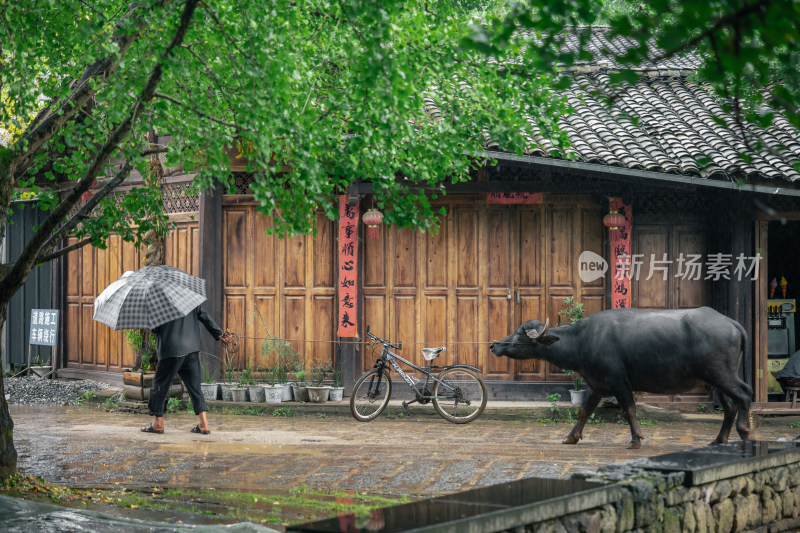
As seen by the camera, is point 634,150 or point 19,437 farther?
point 634,150

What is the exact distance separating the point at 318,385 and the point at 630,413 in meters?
5.42

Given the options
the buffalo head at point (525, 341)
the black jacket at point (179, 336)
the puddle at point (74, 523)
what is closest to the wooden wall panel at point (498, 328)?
the buffalo head at point (525, 341)

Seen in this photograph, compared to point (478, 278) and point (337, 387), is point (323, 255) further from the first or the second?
point (478, 278)

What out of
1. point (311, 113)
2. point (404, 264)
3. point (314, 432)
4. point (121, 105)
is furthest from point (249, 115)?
point (404, 264)

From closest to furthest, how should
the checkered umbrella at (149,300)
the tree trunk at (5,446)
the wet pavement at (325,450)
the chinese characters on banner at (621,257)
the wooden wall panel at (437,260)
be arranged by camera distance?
1. the tree trunk at (5,446)
2. the wet pavement at (325,450)
3. the checkered umbrella at (149,300)
4. the chinese characters on banner at (621,257)
5. the wooden wall panel at (437,260)

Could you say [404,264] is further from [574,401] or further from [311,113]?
[311,113]

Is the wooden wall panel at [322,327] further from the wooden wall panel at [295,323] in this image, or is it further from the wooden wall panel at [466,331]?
the wooden wall panel at [466,331]

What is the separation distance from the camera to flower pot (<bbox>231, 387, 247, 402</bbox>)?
1382 centimetres

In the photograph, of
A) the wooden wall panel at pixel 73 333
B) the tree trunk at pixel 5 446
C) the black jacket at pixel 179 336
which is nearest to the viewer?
the tree trunk at pixel 5 446

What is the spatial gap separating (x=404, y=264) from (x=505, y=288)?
165 cm

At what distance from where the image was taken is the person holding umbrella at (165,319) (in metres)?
10.9

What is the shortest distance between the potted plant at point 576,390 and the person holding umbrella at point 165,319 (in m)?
5.35

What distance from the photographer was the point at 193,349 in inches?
437

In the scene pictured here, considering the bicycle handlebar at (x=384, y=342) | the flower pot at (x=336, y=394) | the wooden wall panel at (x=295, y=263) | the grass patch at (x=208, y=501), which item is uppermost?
the wooden wall panel at (x=295, y=263)
